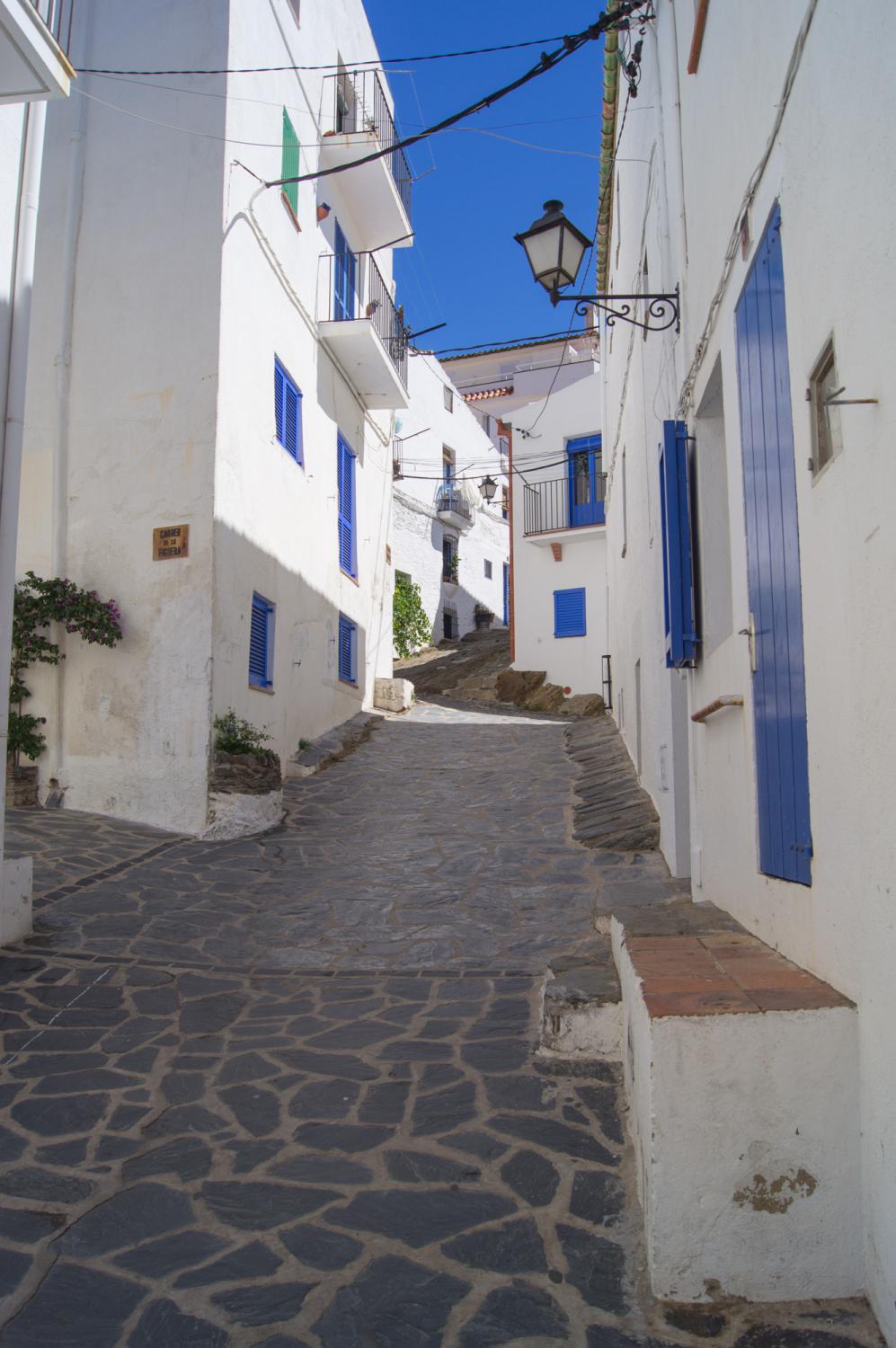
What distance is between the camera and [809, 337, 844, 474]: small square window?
2895mm

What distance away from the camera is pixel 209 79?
33.2ft

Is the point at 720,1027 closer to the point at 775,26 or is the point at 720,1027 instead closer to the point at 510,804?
the point at 775,26

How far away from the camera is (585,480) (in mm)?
20562

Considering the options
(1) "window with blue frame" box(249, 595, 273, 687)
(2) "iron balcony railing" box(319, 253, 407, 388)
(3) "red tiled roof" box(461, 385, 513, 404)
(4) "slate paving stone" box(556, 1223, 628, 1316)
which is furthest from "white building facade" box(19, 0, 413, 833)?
(3) "red tiled roof" box(461, 385, 513, 404)

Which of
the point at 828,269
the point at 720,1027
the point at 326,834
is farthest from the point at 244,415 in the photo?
the point at 720,1027

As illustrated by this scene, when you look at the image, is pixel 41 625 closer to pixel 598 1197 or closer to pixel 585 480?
pixel 598 1197

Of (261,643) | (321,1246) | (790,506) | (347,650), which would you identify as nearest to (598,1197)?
(321,1246)

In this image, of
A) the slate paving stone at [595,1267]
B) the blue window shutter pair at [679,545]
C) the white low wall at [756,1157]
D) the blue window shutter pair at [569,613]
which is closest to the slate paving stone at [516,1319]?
the slate paving stone at [595,1267]

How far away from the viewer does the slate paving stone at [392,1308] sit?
2.62m

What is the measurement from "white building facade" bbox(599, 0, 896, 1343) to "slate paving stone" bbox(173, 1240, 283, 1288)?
1.56 m

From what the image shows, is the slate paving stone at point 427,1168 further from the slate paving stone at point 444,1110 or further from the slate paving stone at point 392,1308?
the slate paving stone at point 392,1308

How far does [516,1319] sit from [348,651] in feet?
40.5

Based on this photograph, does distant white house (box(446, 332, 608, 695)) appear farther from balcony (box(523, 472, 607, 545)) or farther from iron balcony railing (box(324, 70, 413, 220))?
iron balcony railing (box(324, 70, 413, 220))

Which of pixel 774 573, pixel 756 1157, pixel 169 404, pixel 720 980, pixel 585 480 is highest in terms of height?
pixel 585 480
